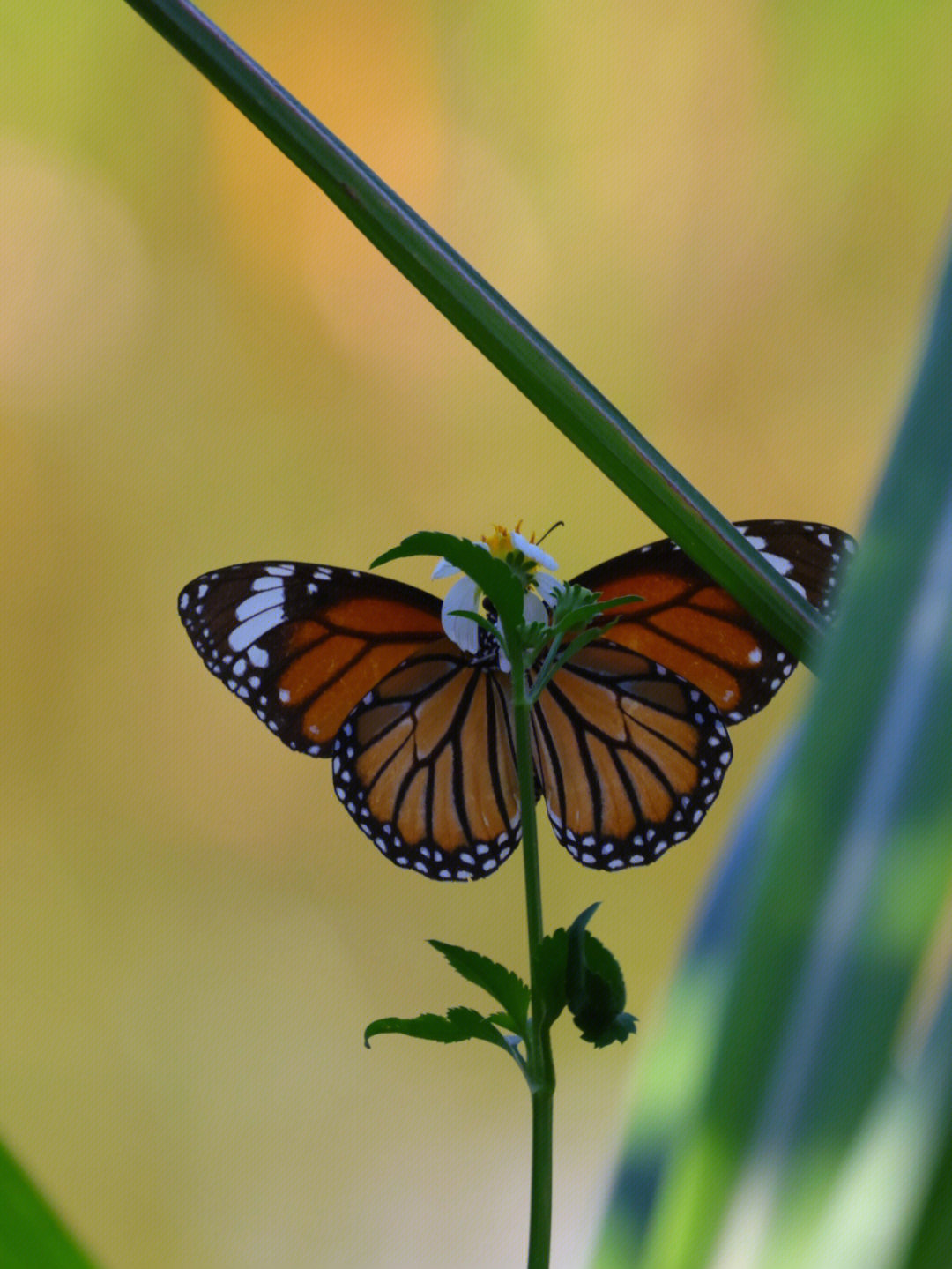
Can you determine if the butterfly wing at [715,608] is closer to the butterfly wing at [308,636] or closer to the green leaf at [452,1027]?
the butterfly wing at [308,636]

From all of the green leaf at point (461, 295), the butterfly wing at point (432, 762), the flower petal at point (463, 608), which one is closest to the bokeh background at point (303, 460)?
the butterfly wing at point (432, 762)

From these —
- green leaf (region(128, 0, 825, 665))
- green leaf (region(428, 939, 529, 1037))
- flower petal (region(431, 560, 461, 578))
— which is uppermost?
green leaf (region(128, 0, 825, 665))

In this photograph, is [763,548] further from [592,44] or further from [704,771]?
[592,44]

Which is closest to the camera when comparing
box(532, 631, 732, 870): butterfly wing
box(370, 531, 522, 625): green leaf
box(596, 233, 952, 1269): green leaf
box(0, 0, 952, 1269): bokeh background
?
box(596, 233, 952, 1269): green leaf

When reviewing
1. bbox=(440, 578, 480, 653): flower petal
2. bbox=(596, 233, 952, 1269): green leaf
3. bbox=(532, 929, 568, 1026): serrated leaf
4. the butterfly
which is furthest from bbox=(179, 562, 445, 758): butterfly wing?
bbox=(596, 233, 952, 1269): green leaf

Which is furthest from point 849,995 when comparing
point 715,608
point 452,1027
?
point 715,608

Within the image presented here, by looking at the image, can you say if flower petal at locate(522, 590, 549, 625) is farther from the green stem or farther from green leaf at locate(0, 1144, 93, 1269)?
green leaf at locate(0, 1144, 93, 1269)

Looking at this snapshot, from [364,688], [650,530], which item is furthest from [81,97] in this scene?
[364,688]

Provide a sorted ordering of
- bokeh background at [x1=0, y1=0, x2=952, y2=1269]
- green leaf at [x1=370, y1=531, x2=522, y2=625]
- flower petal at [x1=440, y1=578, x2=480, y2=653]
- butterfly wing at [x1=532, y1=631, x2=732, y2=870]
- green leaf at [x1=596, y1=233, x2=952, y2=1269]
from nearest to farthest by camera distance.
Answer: green leaf at [x1=596, y1=233, x2=952, y2=1269] → green leaf at [x1=370, y1=531, x2=522, y2=625] → flower petal at [x1=440, y1=578, x2=480, y2=653] → butterfly wing at [x1=532, y1=631, x2=732, y2=870] → bokeh background at [x1=0, y1=0, x2=952, y2=1269]
